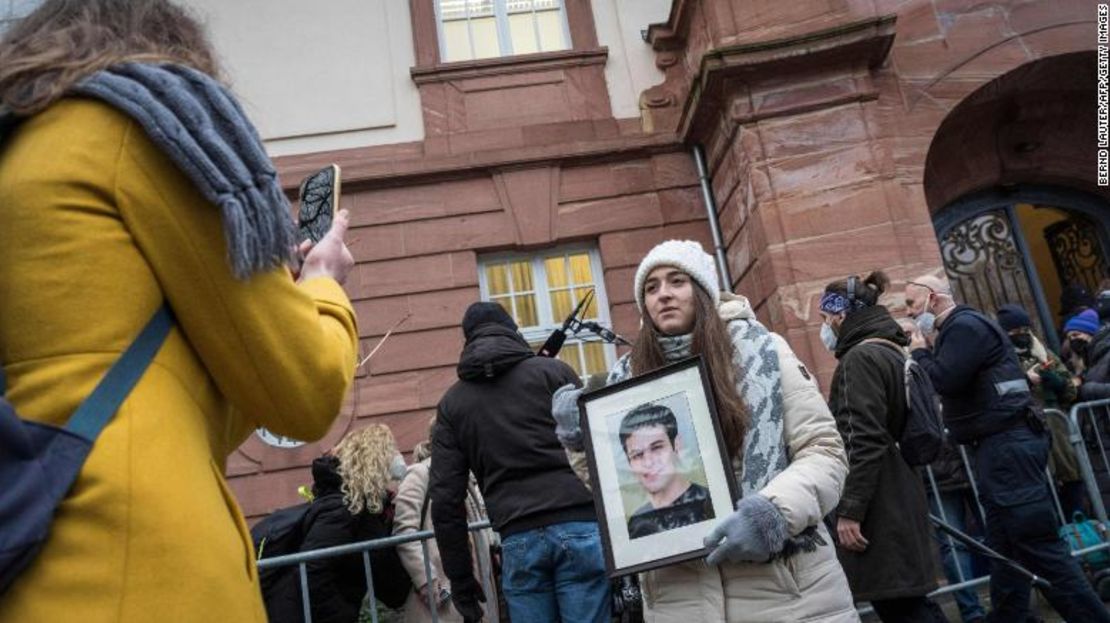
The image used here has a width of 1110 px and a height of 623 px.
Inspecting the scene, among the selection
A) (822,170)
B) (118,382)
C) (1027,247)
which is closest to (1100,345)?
(822,170)

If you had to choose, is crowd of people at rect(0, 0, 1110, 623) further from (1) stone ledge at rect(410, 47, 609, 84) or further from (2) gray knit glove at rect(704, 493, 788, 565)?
Answer: (1) stone ledge at rect(410, 47, 609, 84)

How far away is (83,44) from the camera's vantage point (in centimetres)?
142

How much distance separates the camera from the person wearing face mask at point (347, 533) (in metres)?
5.27

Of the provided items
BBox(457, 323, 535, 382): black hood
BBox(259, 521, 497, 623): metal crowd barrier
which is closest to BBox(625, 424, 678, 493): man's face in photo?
BBox(457, 323, 535, 382): black hood

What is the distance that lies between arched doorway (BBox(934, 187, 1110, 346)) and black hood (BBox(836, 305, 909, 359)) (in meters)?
6.40

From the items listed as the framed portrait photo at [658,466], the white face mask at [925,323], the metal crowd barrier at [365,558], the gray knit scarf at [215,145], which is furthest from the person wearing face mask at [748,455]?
the white face mask at [925,323]

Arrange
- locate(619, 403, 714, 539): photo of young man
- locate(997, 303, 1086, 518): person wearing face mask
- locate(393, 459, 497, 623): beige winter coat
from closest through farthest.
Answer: locate(619, 403, 714, 539): photo of young man
locate(393, 459, 497, 623): beige winter coat
locate(997, 303, 1086, 518): person wearing face mask

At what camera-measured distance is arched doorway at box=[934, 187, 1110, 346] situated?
35.0 ft

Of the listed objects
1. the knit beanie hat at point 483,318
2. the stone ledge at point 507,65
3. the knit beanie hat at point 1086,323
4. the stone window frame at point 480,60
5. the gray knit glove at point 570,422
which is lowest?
the gray knit glove at point 570,422

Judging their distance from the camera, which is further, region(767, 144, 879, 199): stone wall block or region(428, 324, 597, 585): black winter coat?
region(767, 144, 879, 199): stone wall block

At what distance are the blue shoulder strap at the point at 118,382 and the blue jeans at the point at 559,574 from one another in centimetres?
327

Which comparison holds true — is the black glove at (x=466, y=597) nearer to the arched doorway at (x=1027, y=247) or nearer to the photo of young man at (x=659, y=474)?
the photo of young man at (x=659, y=474)

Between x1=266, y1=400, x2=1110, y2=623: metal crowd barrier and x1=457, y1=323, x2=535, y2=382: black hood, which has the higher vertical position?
x1=457, y1=323, x2=535, y2=382: black hood

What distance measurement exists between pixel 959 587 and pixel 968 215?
249 inches
